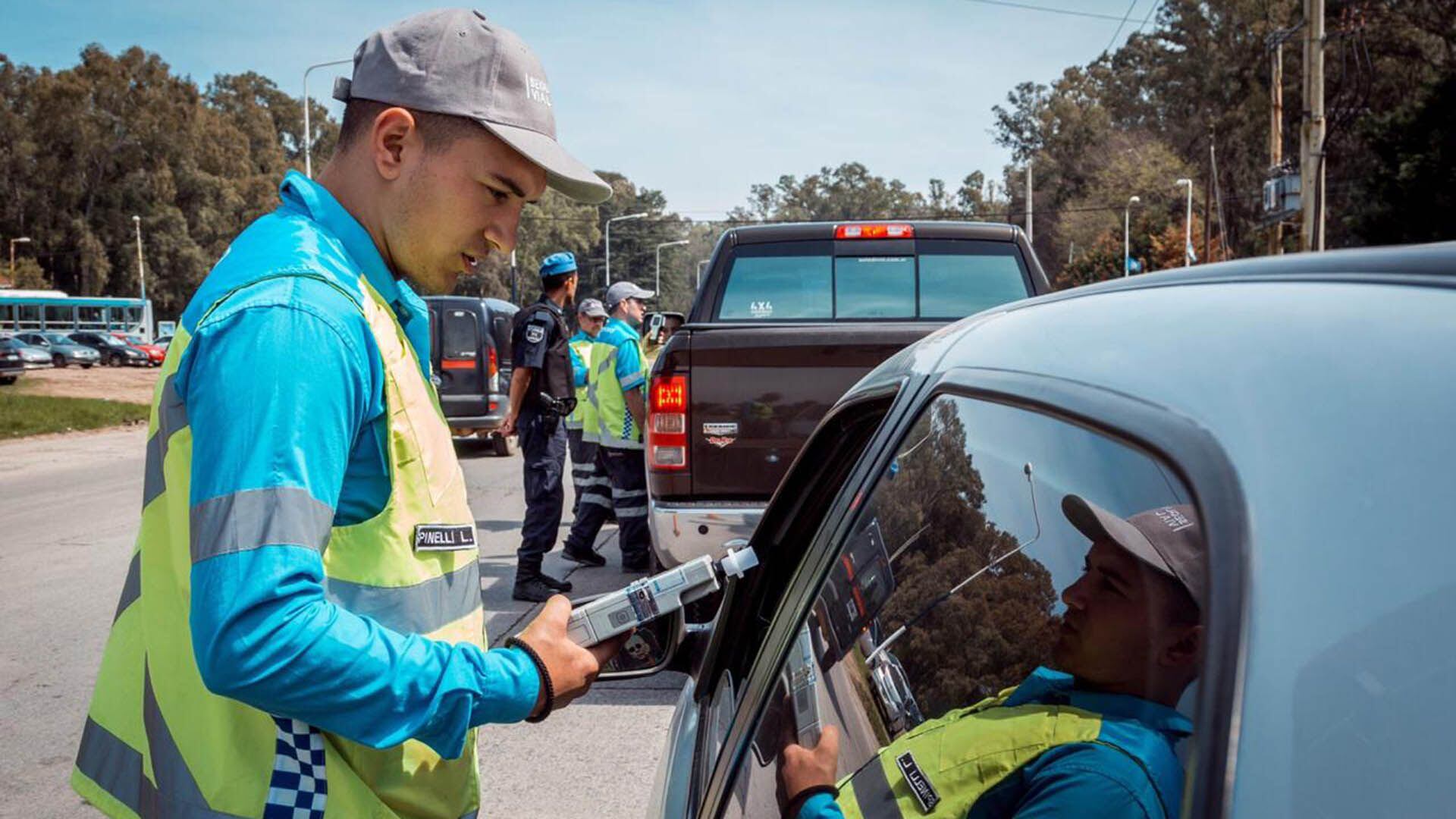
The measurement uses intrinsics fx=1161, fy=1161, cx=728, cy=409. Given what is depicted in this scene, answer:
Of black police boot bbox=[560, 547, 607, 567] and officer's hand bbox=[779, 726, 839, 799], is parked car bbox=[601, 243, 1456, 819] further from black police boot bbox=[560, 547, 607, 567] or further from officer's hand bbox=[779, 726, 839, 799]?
black police boot bbox=[560, 547, 607, 567]

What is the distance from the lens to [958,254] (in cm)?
700

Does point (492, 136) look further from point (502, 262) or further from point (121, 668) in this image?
point (502, 262)

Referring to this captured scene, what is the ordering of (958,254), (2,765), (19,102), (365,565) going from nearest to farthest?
(365,565) → (2,765) → (958,254) → (19,102)

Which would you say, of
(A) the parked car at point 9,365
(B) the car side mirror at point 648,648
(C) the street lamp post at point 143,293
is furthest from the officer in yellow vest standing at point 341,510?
(C) the street lamp post at point 143,293

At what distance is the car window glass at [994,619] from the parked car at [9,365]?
125 feet

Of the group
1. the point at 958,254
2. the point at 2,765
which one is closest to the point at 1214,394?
the point at 2,765

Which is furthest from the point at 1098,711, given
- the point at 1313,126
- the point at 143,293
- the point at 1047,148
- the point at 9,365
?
the point at 1047,148

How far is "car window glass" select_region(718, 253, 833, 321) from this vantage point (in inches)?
275

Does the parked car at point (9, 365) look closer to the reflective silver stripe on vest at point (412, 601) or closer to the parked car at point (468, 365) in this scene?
the parked car at point (468, 365)

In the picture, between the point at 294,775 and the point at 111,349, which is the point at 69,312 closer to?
the point at 111,349

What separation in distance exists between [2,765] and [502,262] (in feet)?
266

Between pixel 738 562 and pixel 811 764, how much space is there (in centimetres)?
51

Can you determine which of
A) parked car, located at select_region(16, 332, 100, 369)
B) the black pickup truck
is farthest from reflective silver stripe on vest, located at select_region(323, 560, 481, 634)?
parked car, located at select_region(16, 332, 100, 369)

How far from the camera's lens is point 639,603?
1.76 m
